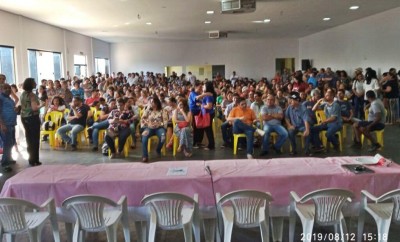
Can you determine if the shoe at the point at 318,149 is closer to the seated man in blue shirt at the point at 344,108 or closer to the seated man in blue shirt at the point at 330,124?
the seated man in blue shirt at the point at 330,124

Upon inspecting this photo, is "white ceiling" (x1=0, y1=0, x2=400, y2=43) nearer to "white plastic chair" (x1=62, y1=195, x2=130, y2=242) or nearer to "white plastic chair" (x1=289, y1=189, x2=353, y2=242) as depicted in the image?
"white plastic chair" (x1=62, y1=195, x2=130, y2=242)

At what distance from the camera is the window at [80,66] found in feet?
48.6

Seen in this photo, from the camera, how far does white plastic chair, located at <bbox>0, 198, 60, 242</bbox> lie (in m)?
2.68

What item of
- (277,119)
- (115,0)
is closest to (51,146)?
(115,0)

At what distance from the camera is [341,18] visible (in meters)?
11.9

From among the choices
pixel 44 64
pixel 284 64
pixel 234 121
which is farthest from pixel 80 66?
pixel 284 64

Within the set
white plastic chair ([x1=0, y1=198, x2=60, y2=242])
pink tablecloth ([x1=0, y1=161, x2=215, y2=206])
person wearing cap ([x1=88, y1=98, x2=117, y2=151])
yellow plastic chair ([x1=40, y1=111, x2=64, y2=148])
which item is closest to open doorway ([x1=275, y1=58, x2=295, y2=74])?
person wearing cap ([x1=88, y1=98, x2=117, y2=151])

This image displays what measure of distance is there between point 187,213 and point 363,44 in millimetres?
10653

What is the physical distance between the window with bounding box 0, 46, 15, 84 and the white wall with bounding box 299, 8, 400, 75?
32.7 feet

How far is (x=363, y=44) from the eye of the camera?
1173cm

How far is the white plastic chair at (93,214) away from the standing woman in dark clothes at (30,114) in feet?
11.9

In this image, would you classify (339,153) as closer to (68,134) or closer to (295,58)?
(68,134)

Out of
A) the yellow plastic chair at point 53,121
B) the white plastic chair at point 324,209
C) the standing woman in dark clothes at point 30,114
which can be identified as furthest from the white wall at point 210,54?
the white plastic chair at point 324,209

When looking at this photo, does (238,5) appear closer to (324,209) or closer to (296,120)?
(296,120)
